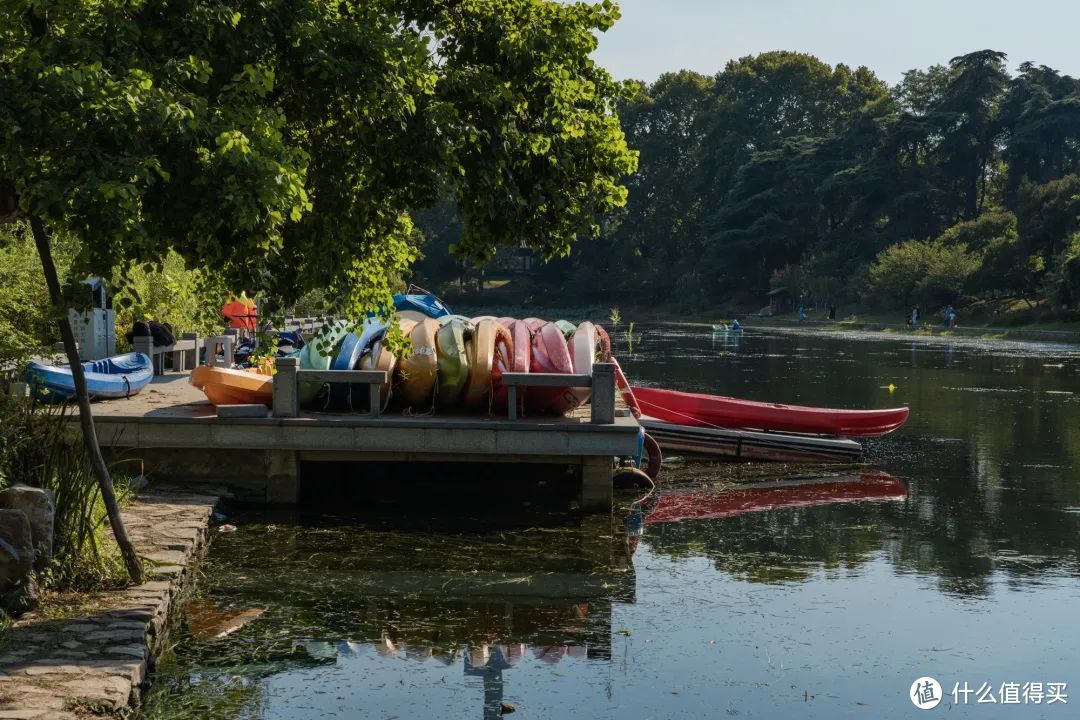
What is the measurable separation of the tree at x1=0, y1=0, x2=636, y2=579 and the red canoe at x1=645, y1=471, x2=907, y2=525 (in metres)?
5.36

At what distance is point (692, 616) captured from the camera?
35.2ft

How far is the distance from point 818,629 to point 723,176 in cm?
10121

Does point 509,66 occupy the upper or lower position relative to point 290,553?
upper

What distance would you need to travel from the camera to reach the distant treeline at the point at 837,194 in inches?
2852

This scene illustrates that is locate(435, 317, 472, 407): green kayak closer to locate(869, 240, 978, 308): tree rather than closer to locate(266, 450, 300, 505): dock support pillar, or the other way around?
locate(266, 450, 300, 505): dock support pillar

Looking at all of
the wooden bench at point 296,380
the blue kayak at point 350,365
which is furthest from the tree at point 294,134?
the blue kayak at point 350,365

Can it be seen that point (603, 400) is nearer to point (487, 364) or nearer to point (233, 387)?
point (487, 364)

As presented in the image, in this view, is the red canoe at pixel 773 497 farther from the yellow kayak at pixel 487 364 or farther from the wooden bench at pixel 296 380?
the wooden bench at pixel 296 380

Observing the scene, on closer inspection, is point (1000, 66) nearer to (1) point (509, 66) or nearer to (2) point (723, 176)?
(2) point (723, 176)

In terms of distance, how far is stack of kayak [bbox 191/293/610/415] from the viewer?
48.0ft

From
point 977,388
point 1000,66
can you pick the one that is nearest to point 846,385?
point 977,388

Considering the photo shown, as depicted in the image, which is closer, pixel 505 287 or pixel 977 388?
pixel 977 388

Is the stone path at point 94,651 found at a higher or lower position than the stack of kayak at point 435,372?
lower

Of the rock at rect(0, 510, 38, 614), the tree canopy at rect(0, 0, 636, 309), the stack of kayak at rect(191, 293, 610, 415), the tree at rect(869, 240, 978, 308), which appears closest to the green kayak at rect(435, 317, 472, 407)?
the stack of kayak at rect(191, 293, 610, 415)
